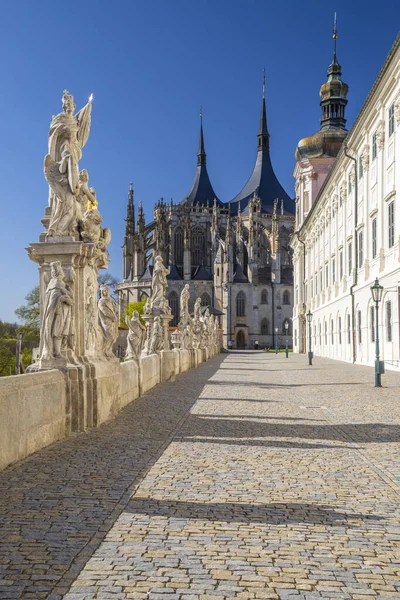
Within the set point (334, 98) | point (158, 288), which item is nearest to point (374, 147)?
point (158, 288)

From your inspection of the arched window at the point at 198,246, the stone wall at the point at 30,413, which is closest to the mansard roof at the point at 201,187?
the arched window at the point at 198,246

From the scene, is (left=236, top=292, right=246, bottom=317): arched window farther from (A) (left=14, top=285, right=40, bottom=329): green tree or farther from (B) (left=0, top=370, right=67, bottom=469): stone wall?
(B) (left=0, top=370, right=67, bottom=469): stone wall

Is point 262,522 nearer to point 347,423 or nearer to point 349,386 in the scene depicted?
point 347,423

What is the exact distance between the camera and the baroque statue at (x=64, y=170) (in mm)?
10039

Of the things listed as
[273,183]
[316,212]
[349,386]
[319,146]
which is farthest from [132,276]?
[349,386]

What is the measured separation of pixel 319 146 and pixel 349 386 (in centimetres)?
4515

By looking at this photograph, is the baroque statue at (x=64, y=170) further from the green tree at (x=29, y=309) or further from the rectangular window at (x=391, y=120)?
the green tree at (x=29, y=309)

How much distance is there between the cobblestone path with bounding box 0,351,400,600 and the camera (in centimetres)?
373

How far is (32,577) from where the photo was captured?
376 centimetres

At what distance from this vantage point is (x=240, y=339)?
304 ft

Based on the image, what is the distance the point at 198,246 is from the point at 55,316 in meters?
89.5

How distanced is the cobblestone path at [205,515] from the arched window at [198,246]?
8756 centimetres

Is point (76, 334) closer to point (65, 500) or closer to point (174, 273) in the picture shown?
point (65, 500)

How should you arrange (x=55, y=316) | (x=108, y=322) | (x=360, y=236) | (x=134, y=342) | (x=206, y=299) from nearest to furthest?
(x=55, y=316), (x=108, y=322), (x=134, y=342), (x=360, y=236), (x=206, y=299)
